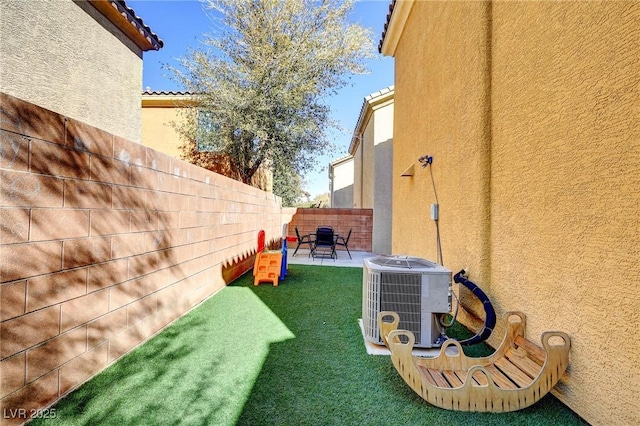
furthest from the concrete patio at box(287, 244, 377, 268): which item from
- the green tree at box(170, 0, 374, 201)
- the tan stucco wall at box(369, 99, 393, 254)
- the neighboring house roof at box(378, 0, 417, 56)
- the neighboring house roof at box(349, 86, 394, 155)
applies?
the neighboring house roof at box(378, 0, 417, 56)

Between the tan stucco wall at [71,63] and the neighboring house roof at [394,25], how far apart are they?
6222 mm

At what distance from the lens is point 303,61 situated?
9594 mm

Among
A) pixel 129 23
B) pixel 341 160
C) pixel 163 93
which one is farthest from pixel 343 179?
pixel 129 23

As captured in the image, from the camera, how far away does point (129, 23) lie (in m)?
6.58

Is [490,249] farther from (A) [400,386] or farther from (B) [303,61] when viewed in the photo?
(B) [303,61]

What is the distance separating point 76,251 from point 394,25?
7150 mm

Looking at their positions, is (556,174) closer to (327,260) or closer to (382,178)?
(327,260)

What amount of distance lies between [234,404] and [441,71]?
189 inches

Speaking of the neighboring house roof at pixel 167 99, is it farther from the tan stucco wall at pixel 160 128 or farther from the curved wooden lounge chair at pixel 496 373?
the curved wooden lounge chair at pixel 496 373

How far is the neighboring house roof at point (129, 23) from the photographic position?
599 cm

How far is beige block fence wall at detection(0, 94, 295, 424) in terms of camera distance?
1750 mm

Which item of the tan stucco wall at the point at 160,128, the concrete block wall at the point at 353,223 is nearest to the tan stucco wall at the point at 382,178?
the concrete block wall at the point at 353,223

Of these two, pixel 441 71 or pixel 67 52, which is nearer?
pixel 441 71

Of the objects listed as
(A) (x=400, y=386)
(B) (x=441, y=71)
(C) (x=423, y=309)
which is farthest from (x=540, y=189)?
(B) (x=441, y=71)
